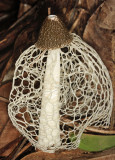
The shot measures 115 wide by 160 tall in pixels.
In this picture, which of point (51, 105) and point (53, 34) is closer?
point (53, 34)

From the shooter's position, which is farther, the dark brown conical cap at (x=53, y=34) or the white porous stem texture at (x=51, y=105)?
the white porous stem texture at (x=51, y=105)

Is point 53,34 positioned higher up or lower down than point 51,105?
higher up

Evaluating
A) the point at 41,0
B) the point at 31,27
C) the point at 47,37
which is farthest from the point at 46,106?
the point at 41,0

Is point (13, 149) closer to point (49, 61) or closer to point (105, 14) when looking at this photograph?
point (49, 61)

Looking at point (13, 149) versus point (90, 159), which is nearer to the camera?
point (90, 159)

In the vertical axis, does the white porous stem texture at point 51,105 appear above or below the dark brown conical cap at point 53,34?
below
